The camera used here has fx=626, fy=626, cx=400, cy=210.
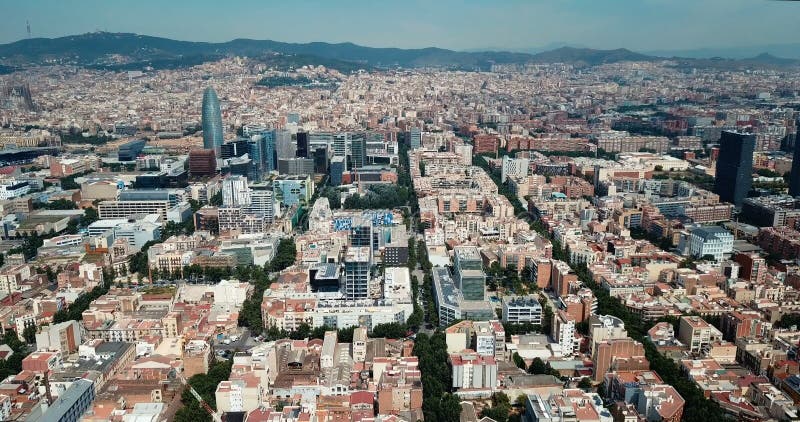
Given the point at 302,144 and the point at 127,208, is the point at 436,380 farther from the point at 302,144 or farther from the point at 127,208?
the point at 302,144

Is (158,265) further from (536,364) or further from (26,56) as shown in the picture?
(26,56)

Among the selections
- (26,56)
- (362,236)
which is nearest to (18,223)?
(362,236)

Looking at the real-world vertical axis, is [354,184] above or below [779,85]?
below

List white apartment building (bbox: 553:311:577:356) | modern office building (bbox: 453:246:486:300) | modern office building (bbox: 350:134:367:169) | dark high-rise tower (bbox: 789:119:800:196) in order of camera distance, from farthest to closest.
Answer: modern office building (bbox: 350:134:367:169), dark high-rise tower (bbox: 789:119:800:196), modern office building (bbox: 453:246:486:300), white apartment building (bbox: 553:311:577:356)

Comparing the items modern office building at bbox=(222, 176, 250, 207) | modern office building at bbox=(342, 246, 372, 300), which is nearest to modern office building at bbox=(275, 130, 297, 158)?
modern office building at bbox=(222, 176, 250, 207)

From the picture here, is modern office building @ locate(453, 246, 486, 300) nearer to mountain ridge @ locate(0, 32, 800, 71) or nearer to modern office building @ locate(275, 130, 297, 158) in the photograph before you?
modern office building @ locate(275, 130, 297, 158)

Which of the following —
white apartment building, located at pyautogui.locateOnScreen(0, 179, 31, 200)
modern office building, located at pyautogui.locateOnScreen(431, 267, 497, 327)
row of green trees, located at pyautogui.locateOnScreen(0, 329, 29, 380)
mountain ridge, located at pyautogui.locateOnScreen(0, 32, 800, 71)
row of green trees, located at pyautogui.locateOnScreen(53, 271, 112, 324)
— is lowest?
row of green trees, located at pyautogui.locateOnScreen(0, 329, 29, 380)
